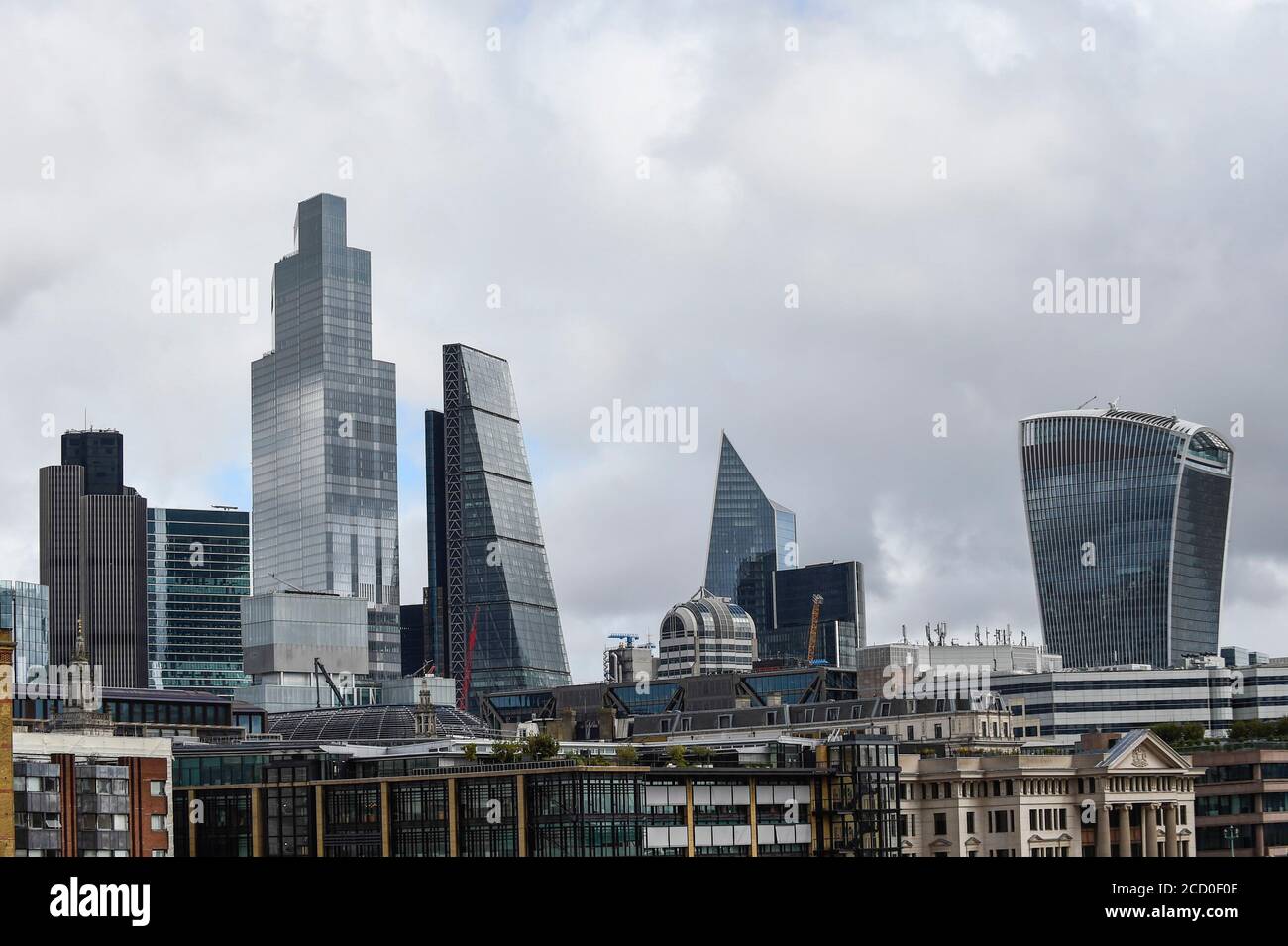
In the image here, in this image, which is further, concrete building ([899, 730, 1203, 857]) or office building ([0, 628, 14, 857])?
concrete building ([899, 730, 1203, 857])

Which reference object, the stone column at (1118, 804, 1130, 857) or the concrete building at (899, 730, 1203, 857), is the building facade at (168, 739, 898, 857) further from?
the stone column at (1118, 804, 1130, 857)

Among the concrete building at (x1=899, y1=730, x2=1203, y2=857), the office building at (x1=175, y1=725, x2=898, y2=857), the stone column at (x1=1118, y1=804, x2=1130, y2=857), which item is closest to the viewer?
the office building at (x1=175, y1=725, x2=898, y2=857)

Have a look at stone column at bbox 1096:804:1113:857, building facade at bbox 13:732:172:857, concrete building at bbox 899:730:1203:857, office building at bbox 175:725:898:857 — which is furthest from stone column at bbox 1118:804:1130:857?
building facade at bbox 13:732:172:857

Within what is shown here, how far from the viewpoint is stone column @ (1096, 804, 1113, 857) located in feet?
647

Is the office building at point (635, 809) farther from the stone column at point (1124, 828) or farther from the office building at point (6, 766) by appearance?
the office building at point (6, 766)

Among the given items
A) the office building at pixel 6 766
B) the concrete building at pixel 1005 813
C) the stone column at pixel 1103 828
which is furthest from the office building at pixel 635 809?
the office building at pixel 6 766

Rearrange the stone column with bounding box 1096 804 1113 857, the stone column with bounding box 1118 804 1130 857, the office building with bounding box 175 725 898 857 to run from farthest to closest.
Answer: the stone column with bounding box 1118 804 1130 857 → the stone column with bounding box 1096 804 1113 857 → the office building with bounding box 175 725 898 857

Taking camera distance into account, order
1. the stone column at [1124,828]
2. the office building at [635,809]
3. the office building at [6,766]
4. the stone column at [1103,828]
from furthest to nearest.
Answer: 1. the stone column at [1124,828]
2. the stone column at [1103,828]
3. the office building at [635,809]
4. the office building at [6,766]

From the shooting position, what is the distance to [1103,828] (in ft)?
649

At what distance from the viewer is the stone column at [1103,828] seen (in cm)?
19712

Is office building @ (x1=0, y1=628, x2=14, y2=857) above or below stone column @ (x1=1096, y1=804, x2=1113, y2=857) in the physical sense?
above
